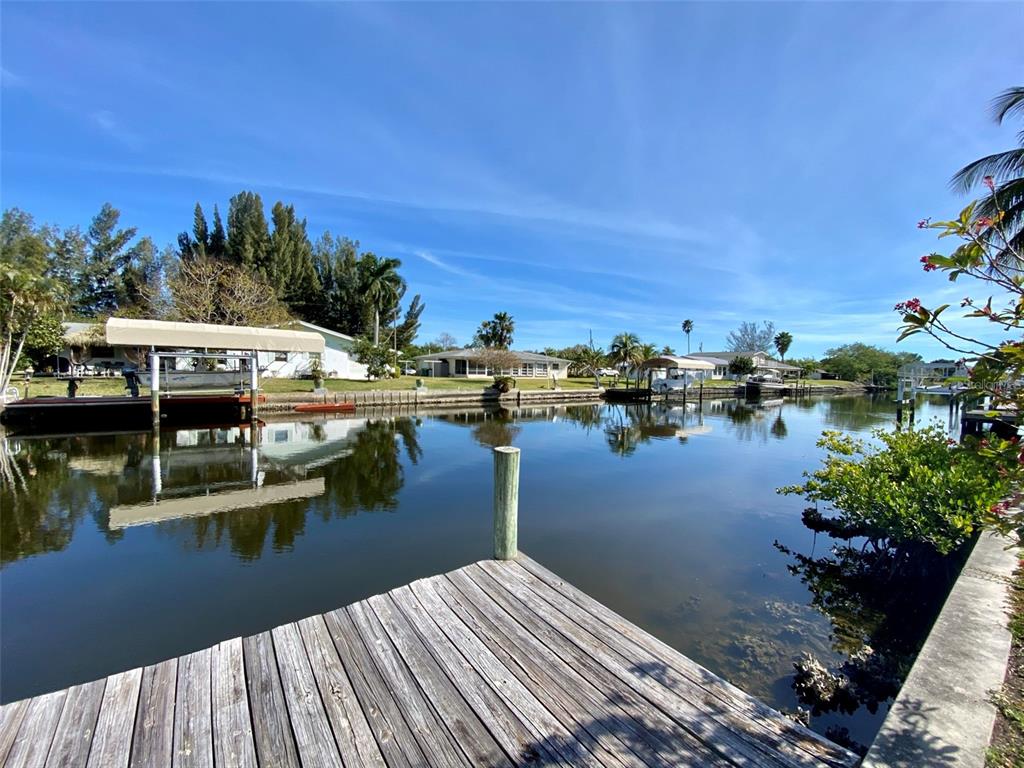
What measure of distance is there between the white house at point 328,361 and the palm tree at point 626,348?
64.7 ft

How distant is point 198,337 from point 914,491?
1918cm

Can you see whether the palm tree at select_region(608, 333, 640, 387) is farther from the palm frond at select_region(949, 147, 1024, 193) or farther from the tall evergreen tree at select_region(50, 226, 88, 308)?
the tall evergreen tree at select_region(50, 226, 88, 308)

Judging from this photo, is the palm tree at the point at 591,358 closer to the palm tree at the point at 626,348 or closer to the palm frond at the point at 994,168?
the palm tree at the point at 626,348

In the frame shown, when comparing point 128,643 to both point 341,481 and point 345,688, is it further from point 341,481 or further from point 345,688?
point 341,481

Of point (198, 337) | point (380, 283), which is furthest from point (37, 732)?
point (380, 283)

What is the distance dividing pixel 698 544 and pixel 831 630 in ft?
7.14

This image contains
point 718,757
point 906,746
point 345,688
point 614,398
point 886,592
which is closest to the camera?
point 906,746

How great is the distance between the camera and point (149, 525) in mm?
6801

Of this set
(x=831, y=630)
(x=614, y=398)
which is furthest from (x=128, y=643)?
(x=614, y=398)

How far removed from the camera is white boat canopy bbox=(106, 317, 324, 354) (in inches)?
579

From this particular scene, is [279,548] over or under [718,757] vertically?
under

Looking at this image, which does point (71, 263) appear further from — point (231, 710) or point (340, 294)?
point (231, 710)

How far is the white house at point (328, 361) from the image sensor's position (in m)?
29.2

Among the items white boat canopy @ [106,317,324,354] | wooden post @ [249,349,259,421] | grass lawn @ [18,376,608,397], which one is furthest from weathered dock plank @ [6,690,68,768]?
grass lawn @ [18,376,608,397]
